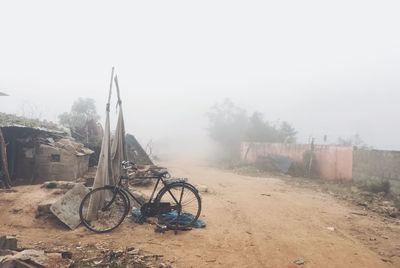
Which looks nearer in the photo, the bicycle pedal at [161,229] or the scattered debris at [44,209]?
the bicycle pedal at [161,229]

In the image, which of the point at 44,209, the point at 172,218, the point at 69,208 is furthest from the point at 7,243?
the point at 172,218

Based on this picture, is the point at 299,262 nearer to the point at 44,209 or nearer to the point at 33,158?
the point at 44,209

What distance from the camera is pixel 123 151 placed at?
25.8 ft

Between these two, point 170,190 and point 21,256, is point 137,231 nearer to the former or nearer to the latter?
point 170,190

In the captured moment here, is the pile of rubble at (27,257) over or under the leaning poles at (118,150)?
under

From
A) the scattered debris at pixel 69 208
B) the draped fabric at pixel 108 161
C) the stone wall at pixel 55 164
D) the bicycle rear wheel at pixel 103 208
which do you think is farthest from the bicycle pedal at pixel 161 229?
the stone wall at pixel 55 164

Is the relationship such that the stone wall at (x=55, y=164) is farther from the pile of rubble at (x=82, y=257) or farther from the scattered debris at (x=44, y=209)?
the pile of rubble at (x=82, y=257)

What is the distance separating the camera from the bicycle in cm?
607

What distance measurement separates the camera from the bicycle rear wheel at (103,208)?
19.8 ft

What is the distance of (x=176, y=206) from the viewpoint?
20.8ft

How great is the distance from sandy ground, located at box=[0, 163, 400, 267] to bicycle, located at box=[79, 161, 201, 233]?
23 cm

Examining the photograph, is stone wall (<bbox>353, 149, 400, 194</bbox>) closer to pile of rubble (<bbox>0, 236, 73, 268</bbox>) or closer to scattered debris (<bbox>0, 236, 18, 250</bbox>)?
pile of rubble (<bbox>0, 236, 73, 268</bbox>)

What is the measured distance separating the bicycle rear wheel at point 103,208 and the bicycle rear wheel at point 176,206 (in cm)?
67

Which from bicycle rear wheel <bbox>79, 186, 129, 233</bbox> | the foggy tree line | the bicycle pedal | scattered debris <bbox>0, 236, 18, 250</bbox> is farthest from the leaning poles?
the foggy tree line
